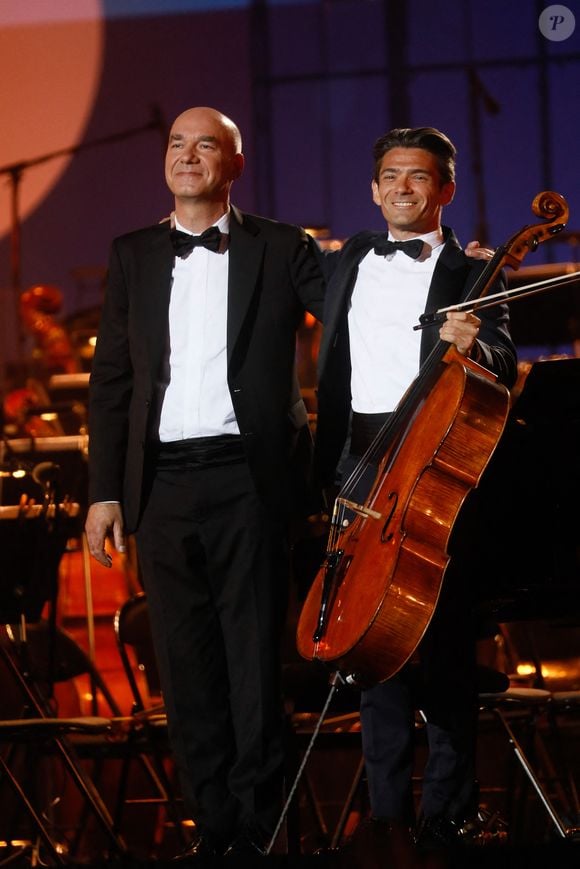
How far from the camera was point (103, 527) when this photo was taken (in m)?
2.87

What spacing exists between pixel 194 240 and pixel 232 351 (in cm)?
27

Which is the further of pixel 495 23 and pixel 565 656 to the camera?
pixel 495 23

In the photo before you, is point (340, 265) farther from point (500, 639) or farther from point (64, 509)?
point (500, 639)

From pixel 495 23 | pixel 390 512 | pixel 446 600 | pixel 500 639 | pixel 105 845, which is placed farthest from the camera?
pixel 495 23

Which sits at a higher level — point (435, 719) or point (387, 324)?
point (387, 324)

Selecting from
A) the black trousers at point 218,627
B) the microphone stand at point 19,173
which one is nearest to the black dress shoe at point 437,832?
the black trousers at point 218,627

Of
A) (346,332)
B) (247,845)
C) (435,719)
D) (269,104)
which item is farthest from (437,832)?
(269,104)

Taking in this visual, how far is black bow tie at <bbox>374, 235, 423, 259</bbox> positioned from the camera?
2826 millimetres

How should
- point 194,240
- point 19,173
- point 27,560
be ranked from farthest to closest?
1. point 19,173
2. point 27,560
3. point 194,240

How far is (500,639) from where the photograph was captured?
4.32 metres

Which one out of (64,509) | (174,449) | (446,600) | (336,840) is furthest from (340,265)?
(336,840)

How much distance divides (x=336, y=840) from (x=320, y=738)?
0.24m

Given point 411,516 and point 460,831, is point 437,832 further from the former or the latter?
point 411,516

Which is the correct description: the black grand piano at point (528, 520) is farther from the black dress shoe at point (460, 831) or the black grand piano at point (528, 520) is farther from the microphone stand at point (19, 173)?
the microphone stand at point (19, 173)
